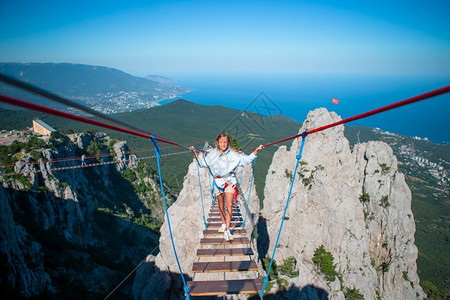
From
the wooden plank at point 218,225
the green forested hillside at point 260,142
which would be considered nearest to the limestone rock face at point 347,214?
the wooden plank at point 218,225

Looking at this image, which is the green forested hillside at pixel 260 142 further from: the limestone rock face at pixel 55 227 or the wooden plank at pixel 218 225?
the wooden plank at pixel 218 225

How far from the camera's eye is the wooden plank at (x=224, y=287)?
4.29m

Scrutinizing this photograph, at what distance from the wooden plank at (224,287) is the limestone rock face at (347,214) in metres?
19.0

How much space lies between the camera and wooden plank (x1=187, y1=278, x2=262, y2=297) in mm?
4293

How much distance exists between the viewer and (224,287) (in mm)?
4383

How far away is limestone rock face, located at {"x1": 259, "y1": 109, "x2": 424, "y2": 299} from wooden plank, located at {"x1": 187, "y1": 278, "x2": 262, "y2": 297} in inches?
746

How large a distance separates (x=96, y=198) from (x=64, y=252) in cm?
1337

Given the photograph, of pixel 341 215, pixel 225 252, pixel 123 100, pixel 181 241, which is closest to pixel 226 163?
pixel 225 252

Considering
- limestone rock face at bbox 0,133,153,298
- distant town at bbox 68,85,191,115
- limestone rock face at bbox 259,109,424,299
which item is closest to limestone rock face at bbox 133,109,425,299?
limestone rock face at bbox 259,109,424,299

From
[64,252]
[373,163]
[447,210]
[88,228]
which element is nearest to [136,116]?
[88,228]

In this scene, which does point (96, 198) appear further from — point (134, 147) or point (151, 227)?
point (134, 147)

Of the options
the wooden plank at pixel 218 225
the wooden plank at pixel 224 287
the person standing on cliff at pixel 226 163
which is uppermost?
the person standing on cliff at pixel 226 163

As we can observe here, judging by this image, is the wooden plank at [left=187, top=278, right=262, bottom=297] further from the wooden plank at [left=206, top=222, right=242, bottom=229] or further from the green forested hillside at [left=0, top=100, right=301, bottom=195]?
the green forested hillside at [left=0, top=100, right=301, bottom=195]

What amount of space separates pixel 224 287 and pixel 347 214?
2172cm
